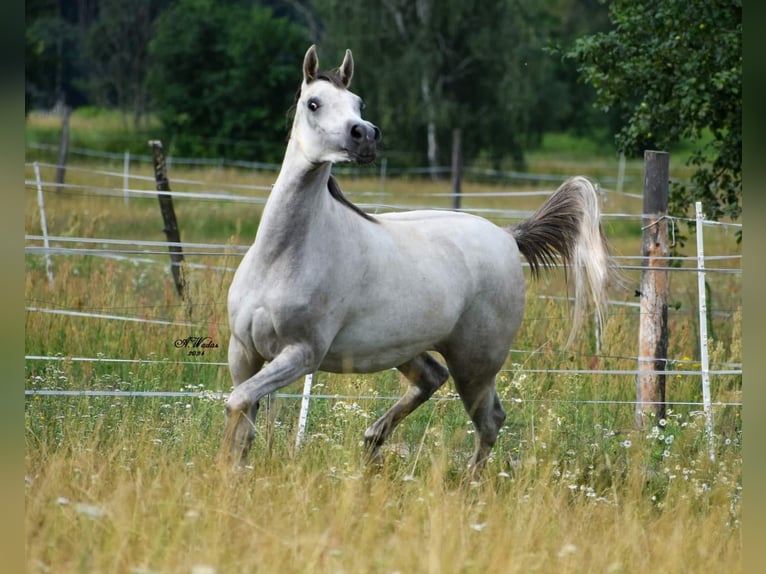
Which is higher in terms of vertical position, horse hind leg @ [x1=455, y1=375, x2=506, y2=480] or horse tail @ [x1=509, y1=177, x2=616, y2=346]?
horse tail @ [x1=509, y1=177, x2=616, y2=346]

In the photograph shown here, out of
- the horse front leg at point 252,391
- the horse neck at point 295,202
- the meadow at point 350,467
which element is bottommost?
the meadow at point 350,467

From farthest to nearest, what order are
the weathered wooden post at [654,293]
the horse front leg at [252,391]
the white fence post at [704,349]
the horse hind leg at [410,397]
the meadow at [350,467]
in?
1. the weathered wooden post at [654,293]
2. the white fence post at [704,349]
3. the horse hind leg at [410,397]
4. the horse front leg at [252,391]
5. the meadow at [350,467]

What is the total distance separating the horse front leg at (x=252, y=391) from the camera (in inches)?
181

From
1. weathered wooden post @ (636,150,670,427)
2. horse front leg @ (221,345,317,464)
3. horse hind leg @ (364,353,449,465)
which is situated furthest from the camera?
weathered wooden post @ (636,150,670,427)

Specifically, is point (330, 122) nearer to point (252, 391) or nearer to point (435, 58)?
point (252, 391)

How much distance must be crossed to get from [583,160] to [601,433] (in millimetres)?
33989

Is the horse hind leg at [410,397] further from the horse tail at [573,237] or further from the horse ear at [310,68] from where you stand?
the horse ear at [310,68]

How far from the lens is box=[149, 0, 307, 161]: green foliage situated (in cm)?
3444

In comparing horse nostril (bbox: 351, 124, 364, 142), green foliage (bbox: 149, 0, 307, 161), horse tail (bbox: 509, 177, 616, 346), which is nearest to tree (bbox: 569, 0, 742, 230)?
horse tail (bbox: 509, 177, 616, 346)

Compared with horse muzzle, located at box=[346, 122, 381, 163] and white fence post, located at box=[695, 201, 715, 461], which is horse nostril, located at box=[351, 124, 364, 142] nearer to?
horse muzzle, located at box=[346, 122, 381, 163]

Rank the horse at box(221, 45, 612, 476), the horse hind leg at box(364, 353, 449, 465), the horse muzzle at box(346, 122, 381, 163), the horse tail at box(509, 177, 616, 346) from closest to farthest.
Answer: the horse muzzle at box(346, 122, 381, 163), the horse at box(221, 45, 612, 476), the horse hind leg at box(364, 353, 449, 465), the horse tail at box(509, 177, 616, 346)

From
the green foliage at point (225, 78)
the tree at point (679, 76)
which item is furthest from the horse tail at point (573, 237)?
the green foliage at point (225, 78)

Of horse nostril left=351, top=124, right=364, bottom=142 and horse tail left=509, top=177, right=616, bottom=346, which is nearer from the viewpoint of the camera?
horse nostril left=351, top=124, right=364, bottom=142
